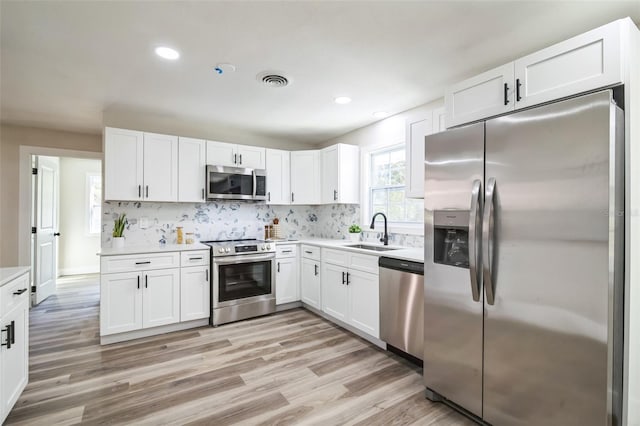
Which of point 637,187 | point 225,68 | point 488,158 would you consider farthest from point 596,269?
point 225,68

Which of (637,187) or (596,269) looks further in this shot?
(637,187)

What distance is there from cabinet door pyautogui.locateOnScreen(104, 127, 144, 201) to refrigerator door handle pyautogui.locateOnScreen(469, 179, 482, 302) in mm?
3382

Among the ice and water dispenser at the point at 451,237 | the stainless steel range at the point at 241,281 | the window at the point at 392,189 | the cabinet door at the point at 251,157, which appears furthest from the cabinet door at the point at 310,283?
the ice and water dispenser at the point at 451,237

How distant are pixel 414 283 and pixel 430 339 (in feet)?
1.60

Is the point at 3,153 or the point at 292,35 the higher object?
the point at 292,35

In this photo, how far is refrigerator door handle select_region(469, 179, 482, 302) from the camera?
5.96ft

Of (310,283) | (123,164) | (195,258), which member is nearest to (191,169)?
(123,164)

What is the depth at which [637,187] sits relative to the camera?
5.14 feet

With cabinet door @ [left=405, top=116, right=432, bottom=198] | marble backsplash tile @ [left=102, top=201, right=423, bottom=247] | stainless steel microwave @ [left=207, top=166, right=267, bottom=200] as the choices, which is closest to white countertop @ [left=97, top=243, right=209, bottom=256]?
marble backsplash tile @ [left=102, top=201, right=423, bottom=247]

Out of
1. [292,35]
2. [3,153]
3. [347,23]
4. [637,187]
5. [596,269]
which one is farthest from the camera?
[3,153]

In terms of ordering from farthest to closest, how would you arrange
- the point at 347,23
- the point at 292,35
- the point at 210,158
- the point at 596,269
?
the point at 210,158 < the point at 292,35 < the point at 347,23 < the point at 596,269

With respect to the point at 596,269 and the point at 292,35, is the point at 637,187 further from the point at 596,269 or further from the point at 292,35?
the point at 292,35

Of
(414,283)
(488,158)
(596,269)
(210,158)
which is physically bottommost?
(414,283)

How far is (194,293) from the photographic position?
3.50 m
